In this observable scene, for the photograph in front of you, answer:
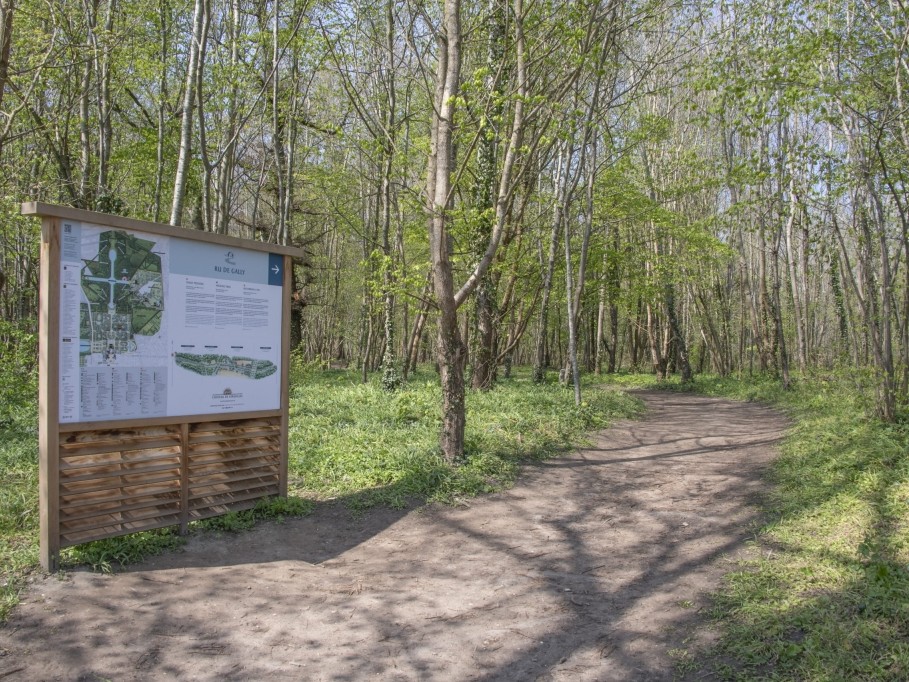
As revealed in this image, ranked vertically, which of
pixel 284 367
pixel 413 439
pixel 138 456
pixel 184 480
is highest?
pixel 284 367

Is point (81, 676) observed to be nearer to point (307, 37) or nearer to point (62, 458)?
point (62, 458)

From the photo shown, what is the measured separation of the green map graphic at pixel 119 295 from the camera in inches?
189

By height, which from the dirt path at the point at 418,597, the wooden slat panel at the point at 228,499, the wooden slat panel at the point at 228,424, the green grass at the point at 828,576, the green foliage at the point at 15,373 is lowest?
the dirt path at the point at 418,597

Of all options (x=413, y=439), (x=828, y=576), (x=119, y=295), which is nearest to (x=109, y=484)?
(x=119, y=295)

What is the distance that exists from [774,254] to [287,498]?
1563 cm

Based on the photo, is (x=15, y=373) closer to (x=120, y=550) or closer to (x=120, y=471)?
(x=120, y=471)

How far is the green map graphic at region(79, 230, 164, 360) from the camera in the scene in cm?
480

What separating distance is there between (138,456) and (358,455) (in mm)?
3030

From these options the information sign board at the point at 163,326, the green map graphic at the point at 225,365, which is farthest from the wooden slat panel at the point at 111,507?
the green map graphic at the point at 225,365

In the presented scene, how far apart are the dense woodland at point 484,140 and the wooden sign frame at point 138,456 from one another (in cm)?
242

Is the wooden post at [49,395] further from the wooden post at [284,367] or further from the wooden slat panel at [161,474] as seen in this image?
the wooden post at [284,367]

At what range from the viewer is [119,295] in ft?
16.3

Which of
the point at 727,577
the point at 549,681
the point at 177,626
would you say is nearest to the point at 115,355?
the point at 177,626

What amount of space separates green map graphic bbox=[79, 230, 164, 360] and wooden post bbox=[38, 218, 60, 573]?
8.6 inches
